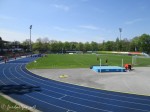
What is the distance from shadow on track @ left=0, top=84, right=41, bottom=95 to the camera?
2229 centimetres

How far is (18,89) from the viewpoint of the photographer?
23641 millimetres

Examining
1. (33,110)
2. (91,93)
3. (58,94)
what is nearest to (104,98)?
(91,93)

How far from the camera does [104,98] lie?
1975 centimetres

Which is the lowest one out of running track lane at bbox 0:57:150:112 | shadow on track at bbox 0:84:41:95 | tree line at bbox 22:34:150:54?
running track lane at bbox 0:57:150:112

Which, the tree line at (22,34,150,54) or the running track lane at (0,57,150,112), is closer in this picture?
the running track lane at (0,57,150,112)

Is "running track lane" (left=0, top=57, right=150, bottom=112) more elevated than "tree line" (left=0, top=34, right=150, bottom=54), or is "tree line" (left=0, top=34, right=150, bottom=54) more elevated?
"tree line" (left=0, top=34, right=150, bottom=54)

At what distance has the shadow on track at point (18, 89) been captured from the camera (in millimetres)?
22286

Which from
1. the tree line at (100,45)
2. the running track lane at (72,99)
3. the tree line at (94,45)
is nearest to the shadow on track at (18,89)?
the running track lane at (72,99)

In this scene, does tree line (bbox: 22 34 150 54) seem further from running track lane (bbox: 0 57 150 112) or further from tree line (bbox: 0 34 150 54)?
running track lane (bbox: 0 57 150 112)

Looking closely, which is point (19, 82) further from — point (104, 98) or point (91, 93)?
point (104, 98)

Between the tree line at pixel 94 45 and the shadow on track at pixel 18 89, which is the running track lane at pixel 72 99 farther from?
the tree line at pixel 94 45

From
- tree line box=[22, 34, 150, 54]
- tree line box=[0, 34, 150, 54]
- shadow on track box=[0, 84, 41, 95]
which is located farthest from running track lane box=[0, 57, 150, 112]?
tree line box=[22, 34, 150, 54]

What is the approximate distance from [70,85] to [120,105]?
9008 millimetres

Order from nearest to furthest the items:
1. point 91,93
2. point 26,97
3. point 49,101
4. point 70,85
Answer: point 49,101 → point 26,97 → point 91,93 → point 70,85
